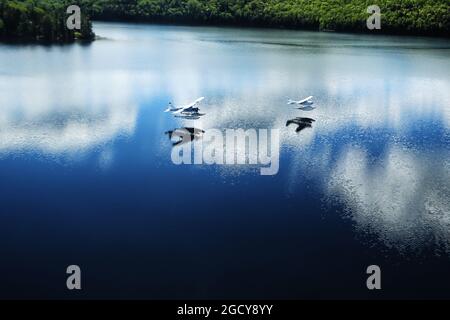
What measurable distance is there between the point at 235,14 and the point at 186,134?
6189cm

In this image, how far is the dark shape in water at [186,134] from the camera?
935 inches

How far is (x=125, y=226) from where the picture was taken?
51.6 ft

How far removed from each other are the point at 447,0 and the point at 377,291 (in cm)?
6522

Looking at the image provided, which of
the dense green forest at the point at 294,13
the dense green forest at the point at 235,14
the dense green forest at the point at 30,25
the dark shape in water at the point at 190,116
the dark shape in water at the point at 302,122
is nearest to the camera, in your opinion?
the dark shape in water at the point at 302,122

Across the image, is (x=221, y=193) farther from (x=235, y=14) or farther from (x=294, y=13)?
(x=235, y=14)

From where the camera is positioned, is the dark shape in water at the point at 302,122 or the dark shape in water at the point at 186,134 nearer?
the dark shape in water at the point at 186,134

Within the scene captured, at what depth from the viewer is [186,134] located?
2434 centimetres

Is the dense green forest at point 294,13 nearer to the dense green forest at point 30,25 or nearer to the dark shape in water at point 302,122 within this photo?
the dense green forest at point 30,25

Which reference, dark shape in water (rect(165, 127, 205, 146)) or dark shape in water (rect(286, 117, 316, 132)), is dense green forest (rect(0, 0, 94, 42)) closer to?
dark shape in water (rect(165, 127, 205, 146))

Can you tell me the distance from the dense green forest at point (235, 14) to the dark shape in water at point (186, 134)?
34.7 metres

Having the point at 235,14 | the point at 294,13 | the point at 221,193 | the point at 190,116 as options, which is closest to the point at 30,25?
the point at 190,116

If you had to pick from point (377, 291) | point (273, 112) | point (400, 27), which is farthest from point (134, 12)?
point (377, 291)

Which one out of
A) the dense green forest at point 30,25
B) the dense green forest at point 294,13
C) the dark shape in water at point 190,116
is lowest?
the dark shape in water at point 190,116

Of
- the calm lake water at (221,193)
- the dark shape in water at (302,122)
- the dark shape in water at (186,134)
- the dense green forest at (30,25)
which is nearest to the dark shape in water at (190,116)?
the calm lake water at (221,193)
